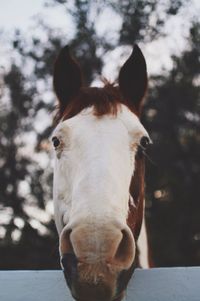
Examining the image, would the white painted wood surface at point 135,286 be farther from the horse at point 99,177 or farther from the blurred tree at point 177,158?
the blurred tree at point 177,158

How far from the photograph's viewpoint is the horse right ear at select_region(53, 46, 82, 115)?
3014 millimetres

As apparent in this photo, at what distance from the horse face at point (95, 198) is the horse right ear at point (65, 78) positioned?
21.1 inches

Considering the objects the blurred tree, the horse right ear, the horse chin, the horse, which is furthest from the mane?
the blurred tree

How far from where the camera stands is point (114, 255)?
169 centimetres

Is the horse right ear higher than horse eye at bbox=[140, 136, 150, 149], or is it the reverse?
the horse right ear

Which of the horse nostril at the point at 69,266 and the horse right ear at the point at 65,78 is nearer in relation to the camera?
the horse nostril at the point at 69,266

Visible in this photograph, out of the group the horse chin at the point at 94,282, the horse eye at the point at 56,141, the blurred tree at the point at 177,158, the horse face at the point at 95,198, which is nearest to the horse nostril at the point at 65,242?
the horse face at the point at 95,198

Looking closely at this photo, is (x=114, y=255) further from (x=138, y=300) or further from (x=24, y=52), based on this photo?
(x=24, y=52)

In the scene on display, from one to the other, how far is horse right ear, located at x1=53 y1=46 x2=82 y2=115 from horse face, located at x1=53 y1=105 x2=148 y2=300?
0.54 m

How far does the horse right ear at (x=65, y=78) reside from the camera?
301 centimetres

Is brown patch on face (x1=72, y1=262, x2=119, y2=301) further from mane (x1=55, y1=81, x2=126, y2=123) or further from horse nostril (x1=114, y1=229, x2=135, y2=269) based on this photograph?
mane (x1=55, y1=81, x2=126, y2=123)

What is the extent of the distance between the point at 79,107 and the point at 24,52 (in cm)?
1323

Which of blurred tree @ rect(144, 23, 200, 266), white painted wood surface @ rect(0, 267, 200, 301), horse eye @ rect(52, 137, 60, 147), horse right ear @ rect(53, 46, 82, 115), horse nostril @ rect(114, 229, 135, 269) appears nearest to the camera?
white painted wood surface @ rect(0, 267, 200, 301)

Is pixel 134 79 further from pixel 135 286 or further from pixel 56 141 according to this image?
pixel 135 286
